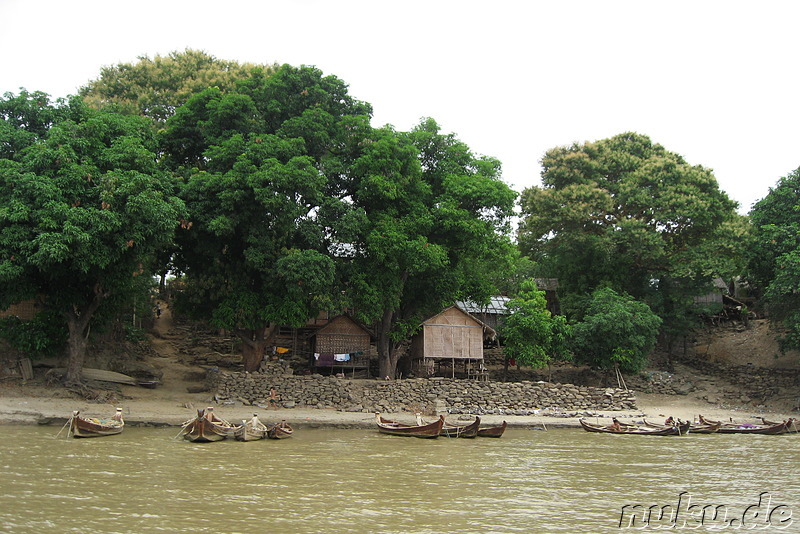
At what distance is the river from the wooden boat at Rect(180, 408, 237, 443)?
36 centimetres

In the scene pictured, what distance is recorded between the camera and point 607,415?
25.4m

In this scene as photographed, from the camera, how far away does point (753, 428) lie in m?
22.1

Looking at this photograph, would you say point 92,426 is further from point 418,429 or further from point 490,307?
point 490,307

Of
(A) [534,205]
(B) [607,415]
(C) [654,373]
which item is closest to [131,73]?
(A) [534,205]

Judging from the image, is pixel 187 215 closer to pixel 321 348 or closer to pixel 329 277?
pixel 329 277

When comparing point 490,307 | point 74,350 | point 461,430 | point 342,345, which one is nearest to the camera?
point 461,430

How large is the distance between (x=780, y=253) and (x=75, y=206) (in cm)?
2847

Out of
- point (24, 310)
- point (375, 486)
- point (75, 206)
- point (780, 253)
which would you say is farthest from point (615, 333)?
point (24, 310)

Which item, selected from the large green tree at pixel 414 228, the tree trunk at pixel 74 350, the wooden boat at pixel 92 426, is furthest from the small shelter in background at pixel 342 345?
the wooden boat at pixel 92 426

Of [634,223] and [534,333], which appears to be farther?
[634,223]

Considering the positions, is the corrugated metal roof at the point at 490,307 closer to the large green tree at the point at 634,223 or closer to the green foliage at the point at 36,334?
the large green tree at the point at 634,223

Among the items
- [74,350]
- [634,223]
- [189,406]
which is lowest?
[189,406]

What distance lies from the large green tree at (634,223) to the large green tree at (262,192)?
40.9 feet

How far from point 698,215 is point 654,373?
802cm
